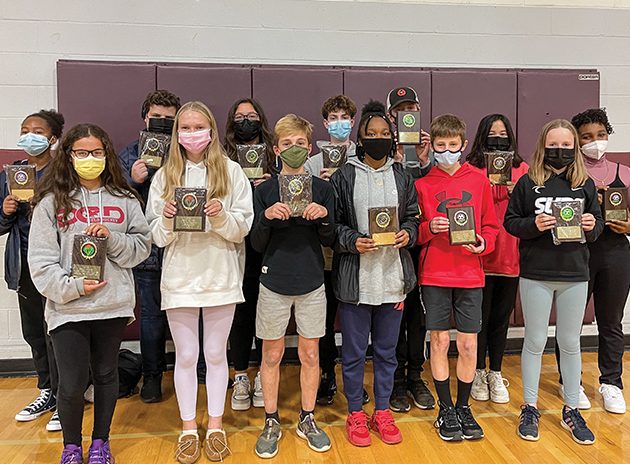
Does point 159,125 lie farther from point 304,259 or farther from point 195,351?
point 195,351

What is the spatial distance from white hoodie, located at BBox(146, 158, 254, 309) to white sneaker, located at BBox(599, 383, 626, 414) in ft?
8.05

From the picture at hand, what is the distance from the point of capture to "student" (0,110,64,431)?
9.81ft

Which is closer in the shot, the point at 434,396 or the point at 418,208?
the point at 418,208

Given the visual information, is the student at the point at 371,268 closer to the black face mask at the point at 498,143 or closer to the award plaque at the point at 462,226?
the award plaque at the point at 462,226

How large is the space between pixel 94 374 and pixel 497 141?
271cm

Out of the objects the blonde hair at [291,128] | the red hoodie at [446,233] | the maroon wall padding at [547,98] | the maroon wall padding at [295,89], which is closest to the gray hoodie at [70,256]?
the blonde hair at [291,128]

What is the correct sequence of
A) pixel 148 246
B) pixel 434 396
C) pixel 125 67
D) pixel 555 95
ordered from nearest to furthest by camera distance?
pixel 148 246 < pixel 434 396 < pixel 125 67 < pixel 555 95

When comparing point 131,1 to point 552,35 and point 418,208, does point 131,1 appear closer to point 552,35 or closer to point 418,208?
point 418,208

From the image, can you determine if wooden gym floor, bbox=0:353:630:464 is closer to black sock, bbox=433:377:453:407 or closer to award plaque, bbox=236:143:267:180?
black sock, bbox=433:377:453:407

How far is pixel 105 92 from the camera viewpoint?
3.82 m

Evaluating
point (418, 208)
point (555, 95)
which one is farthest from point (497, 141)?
point (555, 95)

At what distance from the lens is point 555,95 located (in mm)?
4262

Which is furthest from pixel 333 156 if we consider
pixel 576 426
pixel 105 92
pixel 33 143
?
pixel 576 426

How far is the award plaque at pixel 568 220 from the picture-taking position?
2.66 metres
